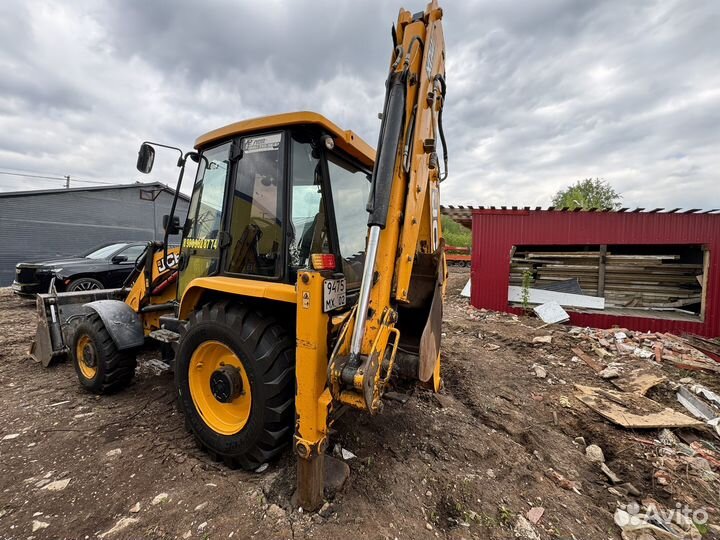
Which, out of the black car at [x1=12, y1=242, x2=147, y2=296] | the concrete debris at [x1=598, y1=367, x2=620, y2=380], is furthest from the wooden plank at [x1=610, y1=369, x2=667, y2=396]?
the black car at [x1=12, y1=242, x2=147, y2=296]

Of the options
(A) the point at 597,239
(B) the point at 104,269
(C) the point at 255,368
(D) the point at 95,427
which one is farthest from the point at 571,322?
(B) the point at 104,269

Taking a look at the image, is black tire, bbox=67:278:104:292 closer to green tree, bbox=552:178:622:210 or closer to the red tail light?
the red tail light

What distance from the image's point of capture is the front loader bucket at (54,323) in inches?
153

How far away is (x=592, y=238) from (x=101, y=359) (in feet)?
32.1

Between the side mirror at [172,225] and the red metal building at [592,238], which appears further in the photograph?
the red metal building at [592,238]

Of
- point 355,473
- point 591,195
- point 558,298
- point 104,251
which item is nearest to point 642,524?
point 355,473

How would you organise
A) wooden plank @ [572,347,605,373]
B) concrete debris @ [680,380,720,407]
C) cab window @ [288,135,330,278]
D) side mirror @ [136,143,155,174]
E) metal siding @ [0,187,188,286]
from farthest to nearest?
metal siding @ [0,187,188,286] → wooden plank @ [572,347,605,373] → concrete debris @ [680,380,720,407] → side mirror @ [136,143,155,174] → cab window @ [288,135,330,278]

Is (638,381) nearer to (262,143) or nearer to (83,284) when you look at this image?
(262,143)

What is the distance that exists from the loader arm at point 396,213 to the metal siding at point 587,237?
7.14m

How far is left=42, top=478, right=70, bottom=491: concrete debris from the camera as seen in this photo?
208 centimetres

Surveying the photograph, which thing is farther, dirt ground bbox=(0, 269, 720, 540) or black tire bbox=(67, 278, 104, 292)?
black tire bbox=(67, 278, 104, 292)

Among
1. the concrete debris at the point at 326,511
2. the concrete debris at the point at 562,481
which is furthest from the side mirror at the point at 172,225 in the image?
the concrete debris at the point at 562,481

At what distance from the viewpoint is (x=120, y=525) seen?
181cm

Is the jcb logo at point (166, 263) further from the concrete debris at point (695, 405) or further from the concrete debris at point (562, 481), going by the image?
the concrete debris at point (695, 405)
